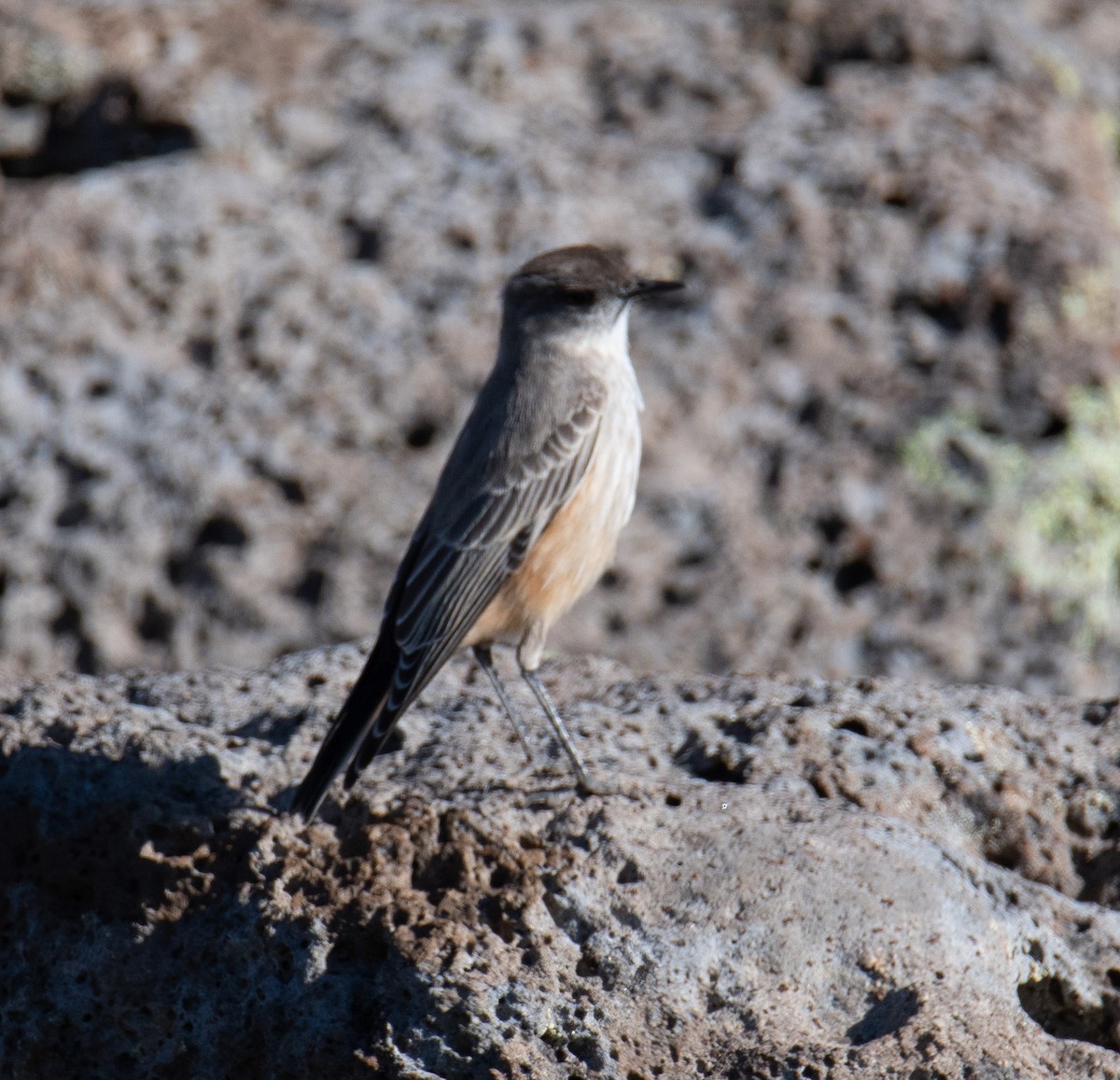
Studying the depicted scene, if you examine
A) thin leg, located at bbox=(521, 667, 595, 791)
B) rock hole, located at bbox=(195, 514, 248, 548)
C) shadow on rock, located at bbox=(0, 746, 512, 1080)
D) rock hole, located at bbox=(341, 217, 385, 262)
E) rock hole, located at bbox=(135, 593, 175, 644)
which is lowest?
rock hole, located at bbox=(135, 593, 175, 644)

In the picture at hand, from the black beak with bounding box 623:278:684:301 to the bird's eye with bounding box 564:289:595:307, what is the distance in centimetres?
13

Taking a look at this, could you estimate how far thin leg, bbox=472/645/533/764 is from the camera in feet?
15.0

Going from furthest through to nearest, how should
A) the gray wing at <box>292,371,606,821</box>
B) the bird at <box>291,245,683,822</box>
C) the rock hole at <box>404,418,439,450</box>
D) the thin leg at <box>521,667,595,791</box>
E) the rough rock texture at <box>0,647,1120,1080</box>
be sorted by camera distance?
the rock hole at <box>404,418,439,450</box> < the bird at <box>291,245,683,822</box> < the gray wing at <box>292,371,606,821</box> < the thin leg at <box>521,667,595,791</box> < the rough rock texture at <box>0,647,1120,1080</box>

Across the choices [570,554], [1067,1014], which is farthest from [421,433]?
[1067,1014]

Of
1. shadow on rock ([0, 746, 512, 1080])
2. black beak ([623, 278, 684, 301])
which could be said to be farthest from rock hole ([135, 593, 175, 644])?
black beak ([623, 278, 684, 301])

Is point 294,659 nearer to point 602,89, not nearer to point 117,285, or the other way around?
point 117,285

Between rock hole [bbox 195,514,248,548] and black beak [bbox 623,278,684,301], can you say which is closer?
black beak [bbox 623,278,684,301]

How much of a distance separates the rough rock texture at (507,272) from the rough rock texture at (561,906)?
1.64m

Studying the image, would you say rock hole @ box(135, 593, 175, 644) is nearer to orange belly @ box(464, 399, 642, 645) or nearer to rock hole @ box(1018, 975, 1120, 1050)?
orange belly @ box(464, 399, 642, 645)

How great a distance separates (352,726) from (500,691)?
2.74 feet

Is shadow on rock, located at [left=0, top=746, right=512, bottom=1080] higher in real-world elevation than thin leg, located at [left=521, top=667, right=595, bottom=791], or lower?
lower

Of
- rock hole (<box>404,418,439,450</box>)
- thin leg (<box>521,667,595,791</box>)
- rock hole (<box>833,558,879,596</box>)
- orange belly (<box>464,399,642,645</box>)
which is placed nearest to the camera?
thin leg (<box>521,667,595,791</box>)

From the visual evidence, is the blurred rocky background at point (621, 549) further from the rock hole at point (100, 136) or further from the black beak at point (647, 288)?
the black beak at point (647, 288)

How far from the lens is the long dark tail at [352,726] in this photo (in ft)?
13.1
